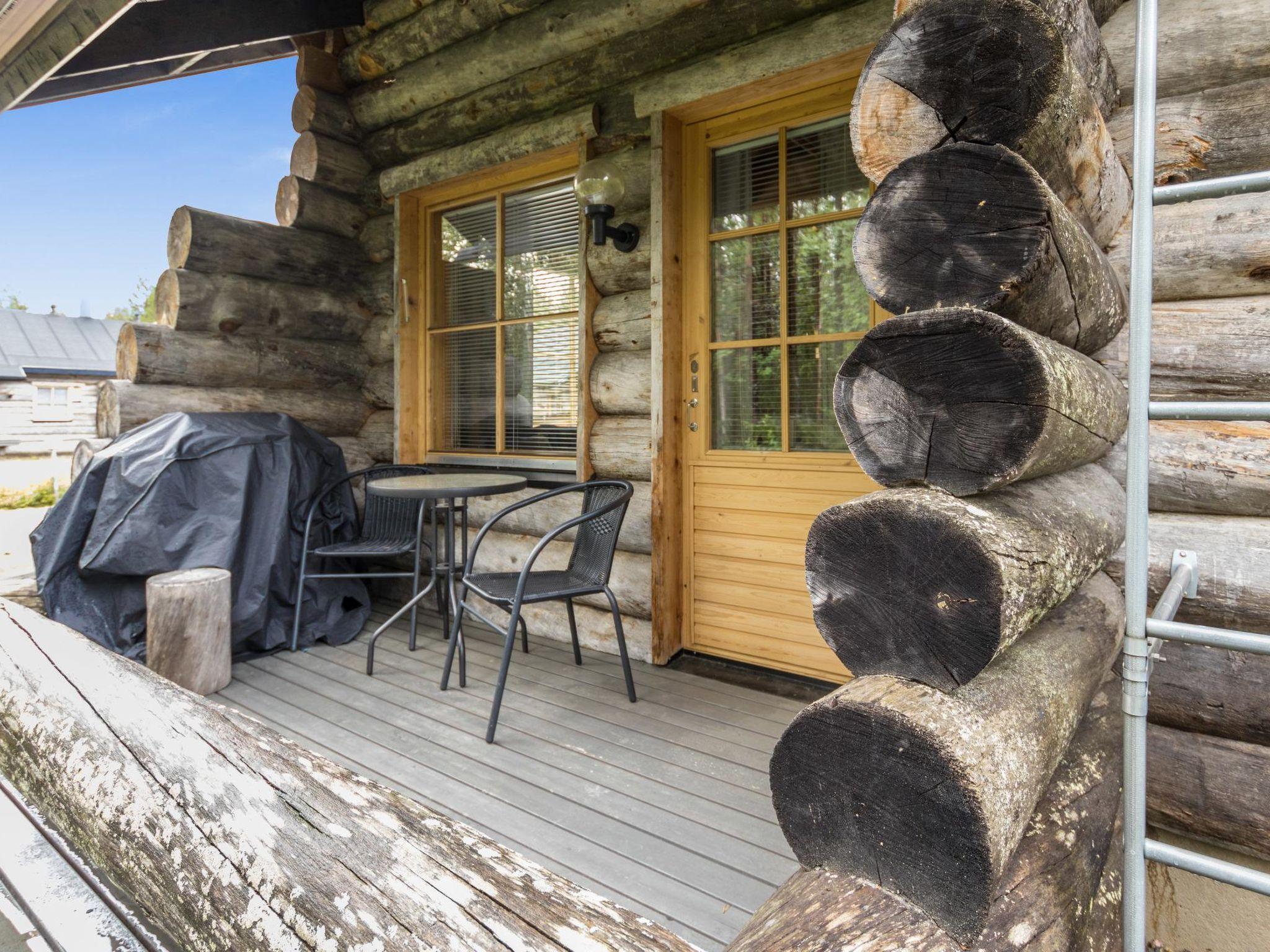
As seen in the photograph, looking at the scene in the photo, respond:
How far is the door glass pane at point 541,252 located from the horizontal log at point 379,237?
811 millimetres

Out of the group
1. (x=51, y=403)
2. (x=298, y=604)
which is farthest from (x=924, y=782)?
(x=51, y=403)

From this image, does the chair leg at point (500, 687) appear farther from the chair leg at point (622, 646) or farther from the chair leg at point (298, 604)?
the chair leg at point (298, 604)

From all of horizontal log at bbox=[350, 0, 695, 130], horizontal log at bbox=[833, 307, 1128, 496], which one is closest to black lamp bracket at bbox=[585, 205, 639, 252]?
horizontal log at bbox=[350, 0, 695, 130]

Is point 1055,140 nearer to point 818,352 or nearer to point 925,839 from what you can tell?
point 925,839

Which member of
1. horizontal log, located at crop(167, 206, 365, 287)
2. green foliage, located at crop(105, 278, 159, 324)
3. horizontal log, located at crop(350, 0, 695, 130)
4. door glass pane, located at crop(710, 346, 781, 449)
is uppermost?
green foliage, located at crop(105, 278, 159, 324)

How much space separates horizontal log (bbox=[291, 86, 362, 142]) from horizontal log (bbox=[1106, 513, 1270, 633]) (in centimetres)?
431

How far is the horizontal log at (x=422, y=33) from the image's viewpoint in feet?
10.8

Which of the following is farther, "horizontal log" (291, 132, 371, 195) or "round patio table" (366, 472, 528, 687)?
"horizontal log" (291, 132, 371, 195)

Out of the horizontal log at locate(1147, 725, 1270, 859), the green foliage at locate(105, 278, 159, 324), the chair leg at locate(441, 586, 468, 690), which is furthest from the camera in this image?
the green foliage at locate(105, 278, 159, 324)

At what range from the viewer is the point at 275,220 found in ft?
13.5

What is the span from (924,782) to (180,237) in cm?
413

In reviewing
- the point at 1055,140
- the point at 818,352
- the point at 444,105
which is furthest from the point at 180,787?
the point at 444,105

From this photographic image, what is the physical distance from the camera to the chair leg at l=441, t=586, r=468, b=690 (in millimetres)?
2663

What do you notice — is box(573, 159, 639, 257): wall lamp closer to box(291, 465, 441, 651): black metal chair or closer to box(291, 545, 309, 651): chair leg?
box(291, 465, 441, 651): black metal chair
